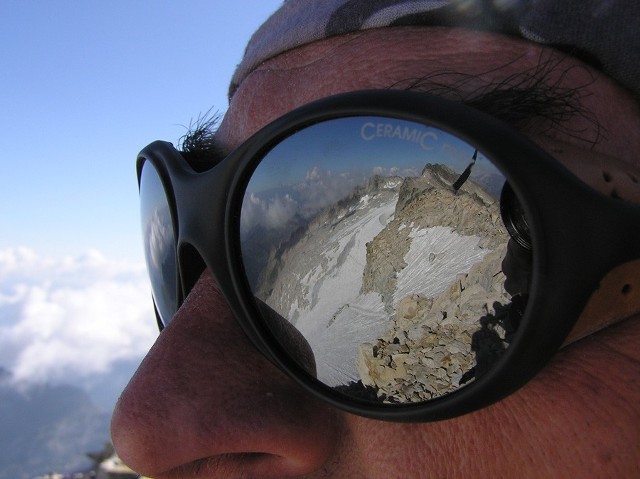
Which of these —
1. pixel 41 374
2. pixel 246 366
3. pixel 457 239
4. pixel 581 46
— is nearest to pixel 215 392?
→ pixel 246 366

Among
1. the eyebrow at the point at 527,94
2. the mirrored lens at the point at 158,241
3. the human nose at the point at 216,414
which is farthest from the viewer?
the mirrored lens at the point at 158,241

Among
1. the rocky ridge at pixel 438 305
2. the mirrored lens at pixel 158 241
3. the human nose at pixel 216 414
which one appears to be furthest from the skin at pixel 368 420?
the mirrored lens at pixel 158 241

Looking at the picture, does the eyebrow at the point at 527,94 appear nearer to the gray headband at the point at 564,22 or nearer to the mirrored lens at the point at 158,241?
the gray headband at the point at 564,22

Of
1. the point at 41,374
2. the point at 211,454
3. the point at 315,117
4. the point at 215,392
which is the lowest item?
the point at 211,454

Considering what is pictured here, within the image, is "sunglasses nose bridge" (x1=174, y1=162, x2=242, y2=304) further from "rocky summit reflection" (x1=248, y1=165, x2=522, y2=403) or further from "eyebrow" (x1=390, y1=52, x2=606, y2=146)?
"eyebrow" (x1=390, y1=52, x2=606, y2=146)

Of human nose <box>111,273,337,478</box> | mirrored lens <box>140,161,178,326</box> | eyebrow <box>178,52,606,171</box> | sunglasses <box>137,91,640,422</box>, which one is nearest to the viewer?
sunglasses <box>137,91,640,422</box>

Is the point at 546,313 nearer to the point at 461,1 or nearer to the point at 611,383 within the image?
the point at 611,383

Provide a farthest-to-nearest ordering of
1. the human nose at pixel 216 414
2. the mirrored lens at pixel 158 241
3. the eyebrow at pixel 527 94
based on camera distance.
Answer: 1. the mirrored lens at pixel 158 241
2. the human nose at pixel 216 414
3. the eyebrow at pixel 527 94

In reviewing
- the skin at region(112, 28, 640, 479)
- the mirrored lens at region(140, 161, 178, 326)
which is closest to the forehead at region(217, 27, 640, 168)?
the skin at region(112, 28, 640, 479)
